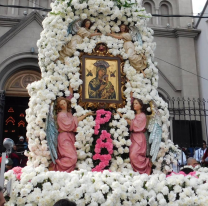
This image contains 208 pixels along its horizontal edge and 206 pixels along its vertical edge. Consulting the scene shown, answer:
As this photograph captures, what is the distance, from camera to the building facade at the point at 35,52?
12367 mm

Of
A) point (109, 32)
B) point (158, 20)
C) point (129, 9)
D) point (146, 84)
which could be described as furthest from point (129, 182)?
point (158, 20)

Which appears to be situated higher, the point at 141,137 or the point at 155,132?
the point at 155,132

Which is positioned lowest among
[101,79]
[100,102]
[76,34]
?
[100,102]

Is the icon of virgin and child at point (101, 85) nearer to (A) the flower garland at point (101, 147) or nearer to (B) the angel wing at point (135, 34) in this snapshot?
(A) the flower garland at point (101, 147)

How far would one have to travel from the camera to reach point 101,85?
663 cm

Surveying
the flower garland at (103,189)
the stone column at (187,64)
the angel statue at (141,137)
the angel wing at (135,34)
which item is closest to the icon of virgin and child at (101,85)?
the angel statue at (141,137)

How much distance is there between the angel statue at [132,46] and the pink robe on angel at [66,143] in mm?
2021

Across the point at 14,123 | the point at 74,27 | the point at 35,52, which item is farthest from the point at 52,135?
the point at 14,123

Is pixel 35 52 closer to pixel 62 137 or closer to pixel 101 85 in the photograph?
pixel 101 85

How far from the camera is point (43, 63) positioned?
255 inches

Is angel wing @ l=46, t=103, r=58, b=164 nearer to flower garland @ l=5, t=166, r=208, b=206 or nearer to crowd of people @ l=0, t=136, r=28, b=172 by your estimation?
crowd of people @ l=0, t=136, r=28, b=172

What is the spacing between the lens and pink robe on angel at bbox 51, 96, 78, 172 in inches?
224

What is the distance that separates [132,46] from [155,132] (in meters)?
2.16

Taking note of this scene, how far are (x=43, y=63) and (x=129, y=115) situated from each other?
7.30 ft
